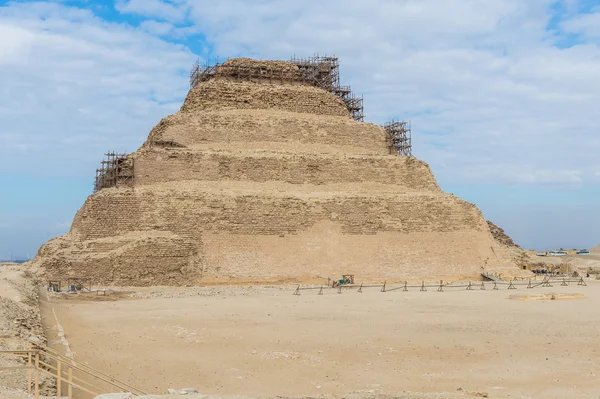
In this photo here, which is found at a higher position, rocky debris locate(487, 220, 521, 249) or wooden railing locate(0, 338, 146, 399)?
rocky debris locate(487, 220, 521, 249)

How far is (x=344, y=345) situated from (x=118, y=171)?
25.2 m

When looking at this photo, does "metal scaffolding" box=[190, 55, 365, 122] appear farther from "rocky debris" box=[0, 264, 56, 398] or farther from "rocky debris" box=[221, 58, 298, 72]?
"rocky debris" box=[0, 264, 56, 398]

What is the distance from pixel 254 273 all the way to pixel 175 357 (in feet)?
61.0

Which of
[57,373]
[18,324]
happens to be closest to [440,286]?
[18,324]

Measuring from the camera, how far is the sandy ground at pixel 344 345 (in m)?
12.4

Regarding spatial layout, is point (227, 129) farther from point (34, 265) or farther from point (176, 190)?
point (34, 265)

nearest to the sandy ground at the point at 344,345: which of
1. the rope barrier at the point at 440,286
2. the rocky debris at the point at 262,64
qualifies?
the rope barrier at the point at 440,286

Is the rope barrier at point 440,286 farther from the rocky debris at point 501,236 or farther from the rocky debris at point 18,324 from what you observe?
the rocky debris at point 501,236

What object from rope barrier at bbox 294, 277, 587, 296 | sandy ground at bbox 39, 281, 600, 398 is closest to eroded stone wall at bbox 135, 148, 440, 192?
rope barrier at bbox 294, 277, 587, 296

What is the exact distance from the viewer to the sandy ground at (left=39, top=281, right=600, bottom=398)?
12.4 metres

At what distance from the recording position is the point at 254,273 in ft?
109

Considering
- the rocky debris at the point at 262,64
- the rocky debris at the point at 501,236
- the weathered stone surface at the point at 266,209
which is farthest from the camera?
the rocky debris at the point at 501,236

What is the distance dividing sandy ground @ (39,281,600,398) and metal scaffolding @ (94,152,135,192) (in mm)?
12432

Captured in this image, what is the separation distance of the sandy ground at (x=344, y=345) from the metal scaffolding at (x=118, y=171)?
12.4 meters
